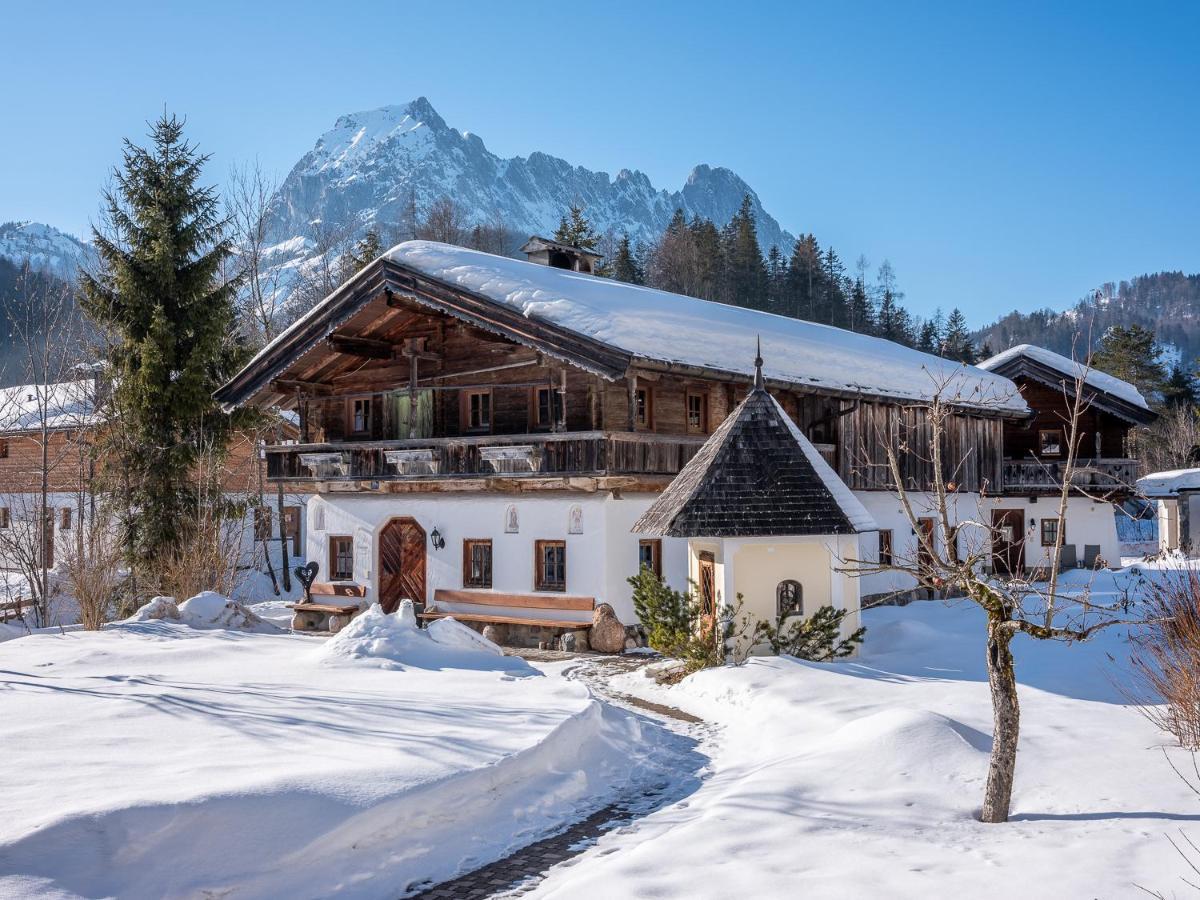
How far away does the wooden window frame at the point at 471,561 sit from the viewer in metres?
20.6

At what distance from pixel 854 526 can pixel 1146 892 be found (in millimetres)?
9814

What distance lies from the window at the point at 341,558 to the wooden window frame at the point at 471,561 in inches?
130

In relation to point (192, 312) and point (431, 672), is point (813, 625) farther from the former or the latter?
point (192, 312)

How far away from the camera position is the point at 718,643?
15.1m

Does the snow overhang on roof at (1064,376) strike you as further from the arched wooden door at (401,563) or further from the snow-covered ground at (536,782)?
the arched wooden door at (401,563)

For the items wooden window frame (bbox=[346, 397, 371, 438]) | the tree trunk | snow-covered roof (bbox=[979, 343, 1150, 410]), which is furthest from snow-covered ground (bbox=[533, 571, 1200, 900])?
snow-covered roof (bbox=[979, 343, 1150, 410])

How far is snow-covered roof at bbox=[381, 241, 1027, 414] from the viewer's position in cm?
Answer: 1850

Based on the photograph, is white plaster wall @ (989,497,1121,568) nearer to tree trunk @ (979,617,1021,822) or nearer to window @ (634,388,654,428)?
window @ (634,388,654,428)

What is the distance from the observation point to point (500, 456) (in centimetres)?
1906

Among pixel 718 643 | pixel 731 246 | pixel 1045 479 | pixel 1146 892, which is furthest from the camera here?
pixel 731 246

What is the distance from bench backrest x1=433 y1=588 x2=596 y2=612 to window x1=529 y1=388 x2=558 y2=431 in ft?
10.8

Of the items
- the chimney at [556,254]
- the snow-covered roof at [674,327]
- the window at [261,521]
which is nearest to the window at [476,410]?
the snow-covered roof at [674,327]

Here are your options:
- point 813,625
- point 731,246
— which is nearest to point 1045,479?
point 813,625

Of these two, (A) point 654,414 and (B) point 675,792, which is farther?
(A) point 654,414
